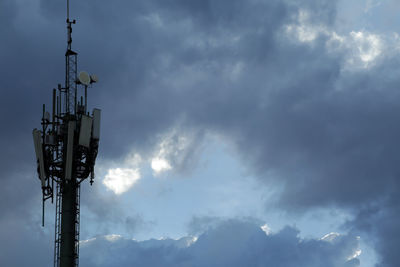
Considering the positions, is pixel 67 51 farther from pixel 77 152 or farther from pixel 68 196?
pixel 68 196

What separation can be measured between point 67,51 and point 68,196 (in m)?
30.2

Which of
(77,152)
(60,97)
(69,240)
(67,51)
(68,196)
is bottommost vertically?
(69,240)

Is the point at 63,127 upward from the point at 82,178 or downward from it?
upward

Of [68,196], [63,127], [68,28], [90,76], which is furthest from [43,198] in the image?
[68,28]

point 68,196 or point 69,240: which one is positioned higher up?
point 68,196

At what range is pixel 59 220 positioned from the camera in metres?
112

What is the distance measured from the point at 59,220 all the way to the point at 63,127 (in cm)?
1700

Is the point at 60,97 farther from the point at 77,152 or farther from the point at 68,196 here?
the point at 68,196

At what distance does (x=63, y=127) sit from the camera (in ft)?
385

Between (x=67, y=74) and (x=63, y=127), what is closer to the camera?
(x=63, y=127)

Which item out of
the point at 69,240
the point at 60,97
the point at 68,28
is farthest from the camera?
the point at 68,28

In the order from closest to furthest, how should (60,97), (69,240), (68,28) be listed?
(69,240), (60,97), (68,28)

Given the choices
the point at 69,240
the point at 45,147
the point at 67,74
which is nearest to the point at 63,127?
the point at 45,147

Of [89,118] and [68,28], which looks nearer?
[89,118]
